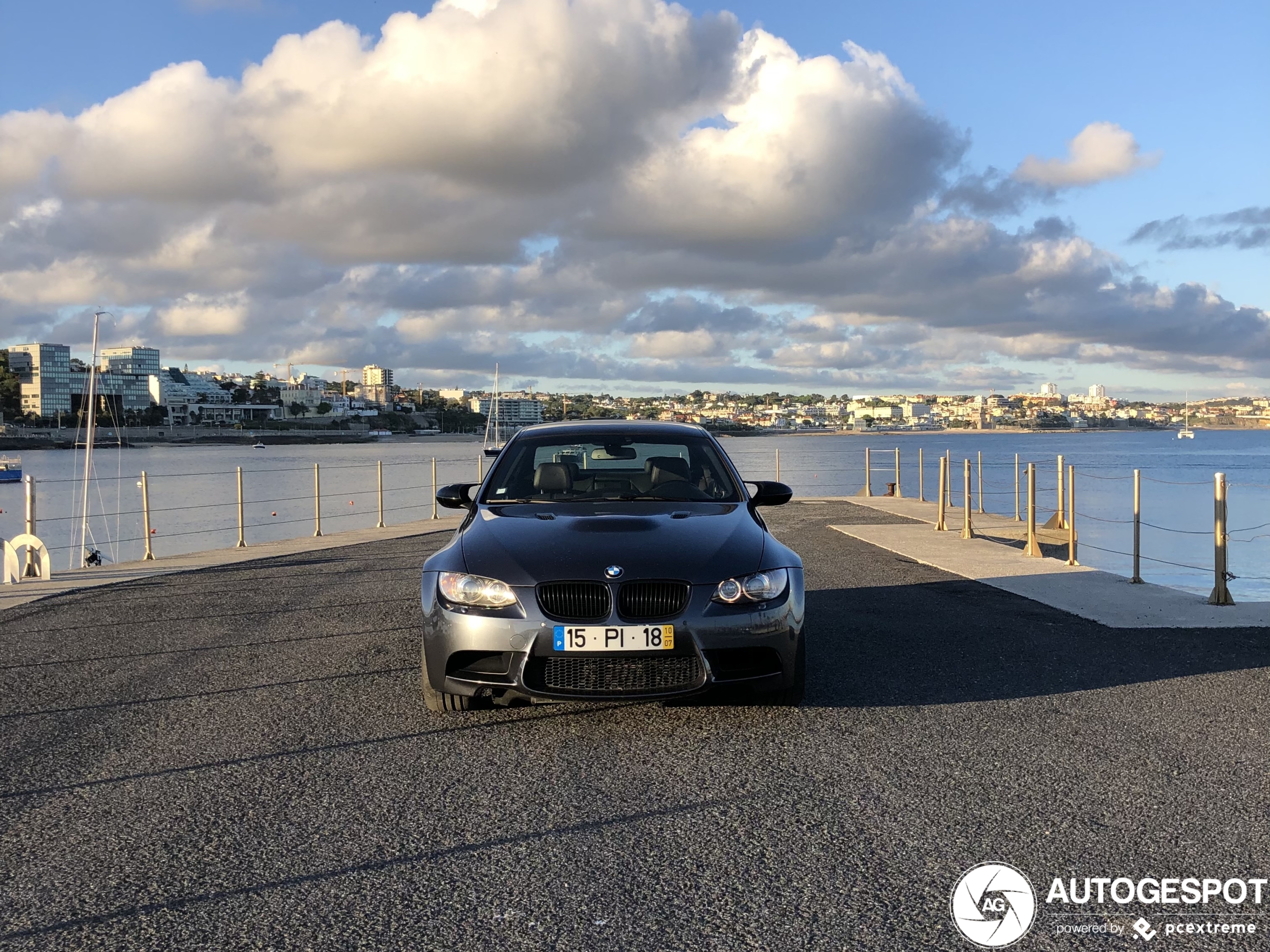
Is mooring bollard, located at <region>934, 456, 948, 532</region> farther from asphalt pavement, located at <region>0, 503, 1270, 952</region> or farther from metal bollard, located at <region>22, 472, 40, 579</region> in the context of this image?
metal bollard, located at <region>22, 472, 40, 579</region>

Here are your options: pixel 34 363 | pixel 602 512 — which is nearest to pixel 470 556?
pixel 602 512

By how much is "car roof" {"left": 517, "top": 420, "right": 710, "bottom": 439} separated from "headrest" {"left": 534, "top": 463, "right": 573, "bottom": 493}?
415 mm

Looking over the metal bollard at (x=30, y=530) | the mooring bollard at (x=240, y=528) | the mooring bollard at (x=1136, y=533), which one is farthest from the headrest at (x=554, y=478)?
the mooring bollard at (x=240, y=528)

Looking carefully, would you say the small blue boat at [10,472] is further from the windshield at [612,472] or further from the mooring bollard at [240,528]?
the windshield at [612,472]

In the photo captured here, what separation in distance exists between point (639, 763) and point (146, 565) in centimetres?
1031

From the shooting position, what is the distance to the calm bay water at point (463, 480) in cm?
2511

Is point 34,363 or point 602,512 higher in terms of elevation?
point 34,363

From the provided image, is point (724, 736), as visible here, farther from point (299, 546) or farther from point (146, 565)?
point (299, 546)

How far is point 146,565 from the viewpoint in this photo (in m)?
12.6

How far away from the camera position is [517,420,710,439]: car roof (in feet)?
21.7

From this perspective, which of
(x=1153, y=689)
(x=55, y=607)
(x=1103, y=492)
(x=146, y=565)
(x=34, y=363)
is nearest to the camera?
(x=1153, y=689)

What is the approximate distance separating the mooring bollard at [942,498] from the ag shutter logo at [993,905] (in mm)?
14019

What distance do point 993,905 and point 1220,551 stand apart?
7.02 metres

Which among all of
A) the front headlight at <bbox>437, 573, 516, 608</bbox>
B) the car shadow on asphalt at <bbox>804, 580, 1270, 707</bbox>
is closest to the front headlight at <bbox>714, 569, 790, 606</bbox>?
the car shadow on asphalt at <bbox>804, 580, 1270, 707</bbox>
